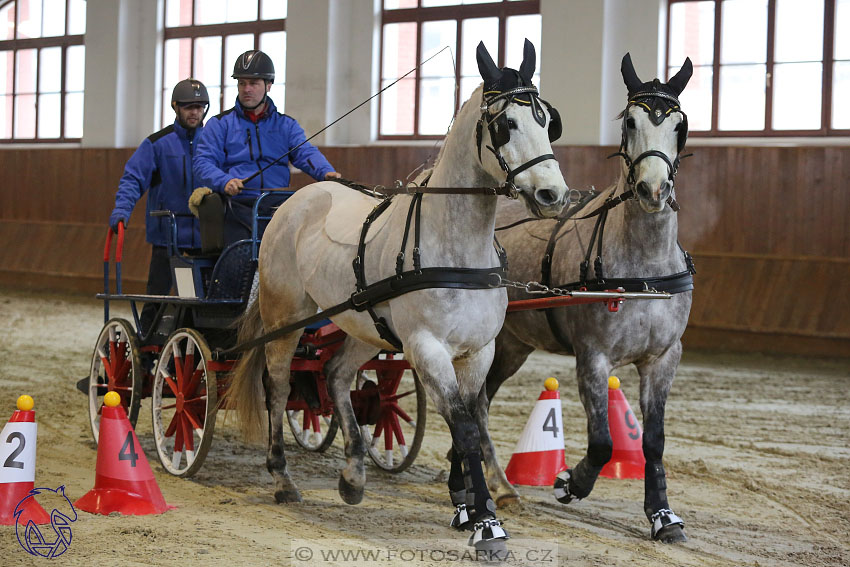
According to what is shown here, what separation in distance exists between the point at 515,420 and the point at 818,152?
5.35 meters

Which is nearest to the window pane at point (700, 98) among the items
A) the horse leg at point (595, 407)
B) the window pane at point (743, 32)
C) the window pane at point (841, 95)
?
the window pane at point (743, 32)

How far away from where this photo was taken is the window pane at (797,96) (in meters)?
10.8

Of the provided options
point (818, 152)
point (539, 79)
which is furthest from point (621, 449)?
point (539, 79)

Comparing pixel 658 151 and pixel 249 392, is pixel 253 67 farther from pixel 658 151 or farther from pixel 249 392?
pixel 658 151

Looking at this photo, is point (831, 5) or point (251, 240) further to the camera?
point (831, 5)

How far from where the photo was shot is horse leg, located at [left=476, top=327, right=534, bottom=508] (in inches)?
171

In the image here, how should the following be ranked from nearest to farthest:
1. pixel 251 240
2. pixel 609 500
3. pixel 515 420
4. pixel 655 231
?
pixel 655 231 < pixel 609 500 < pixel 251 240 < pixel 515 420

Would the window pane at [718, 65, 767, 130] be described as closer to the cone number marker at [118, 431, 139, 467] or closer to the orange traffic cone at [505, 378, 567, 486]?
the orange traffic cone at [505, 378, 567, 486]

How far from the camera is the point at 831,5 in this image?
10586mm

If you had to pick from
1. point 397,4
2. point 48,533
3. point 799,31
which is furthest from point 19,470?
point 397,4

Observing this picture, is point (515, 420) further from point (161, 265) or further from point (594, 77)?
point (594, 77)

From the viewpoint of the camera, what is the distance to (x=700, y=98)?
1146 centimetres

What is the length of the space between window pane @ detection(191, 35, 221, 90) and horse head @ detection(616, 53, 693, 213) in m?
12.4

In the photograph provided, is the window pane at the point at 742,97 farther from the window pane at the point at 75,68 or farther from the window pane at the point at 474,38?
the window pane at the point at 75,68
